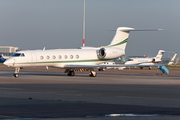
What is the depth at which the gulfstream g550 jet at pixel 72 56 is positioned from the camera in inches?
1252

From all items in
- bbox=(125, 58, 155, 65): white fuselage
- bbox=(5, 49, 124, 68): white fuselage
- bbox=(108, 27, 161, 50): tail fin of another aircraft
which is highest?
bbox=(108, 27, 161, 50): tail fin of another aircraft

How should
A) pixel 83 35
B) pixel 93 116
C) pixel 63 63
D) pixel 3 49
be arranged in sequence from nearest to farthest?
pixel 93 116
pixel 63 63
pixel 83 35
pixel 3 49

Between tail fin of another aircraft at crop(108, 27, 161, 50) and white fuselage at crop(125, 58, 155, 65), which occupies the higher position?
tail fin of another aircraft at crop(108, 27, 161, 50)

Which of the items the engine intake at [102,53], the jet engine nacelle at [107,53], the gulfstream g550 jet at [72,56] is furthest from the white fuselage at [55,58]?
the engine intake at [102,53]

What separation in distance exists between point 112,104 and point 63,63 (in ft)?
73.1

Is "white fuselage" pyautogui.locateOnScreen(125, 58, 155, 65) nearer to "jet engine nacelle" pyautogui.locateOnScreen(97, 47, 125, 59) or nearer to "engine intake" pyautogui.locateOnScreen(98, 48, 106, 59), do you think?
"jet engine nacelle" pyautogui.locateOnScreen(97, 47, 125, 59)

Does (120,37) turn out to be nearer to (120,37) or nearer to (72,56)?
(120,37)

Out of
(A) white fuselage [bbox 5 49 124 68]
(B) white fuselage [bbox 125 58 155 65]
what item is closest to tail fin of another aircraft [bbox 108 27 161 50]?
(A) white fuselage [bbox 5 49 124 68]

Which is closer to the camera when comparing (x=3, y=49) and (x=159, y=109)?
(x=159, y=109)

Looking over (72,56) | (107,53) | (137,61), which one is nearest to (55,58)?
(72,56)

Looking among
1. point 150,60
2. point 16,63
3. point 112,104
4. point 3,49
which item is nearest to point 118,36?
point 16,63

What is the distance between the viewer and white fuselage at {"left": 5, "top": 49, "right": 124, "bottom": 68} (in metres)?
31.7

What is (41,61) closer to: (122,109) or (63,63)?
(63,63)

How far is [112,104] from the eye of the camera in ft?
38.0
